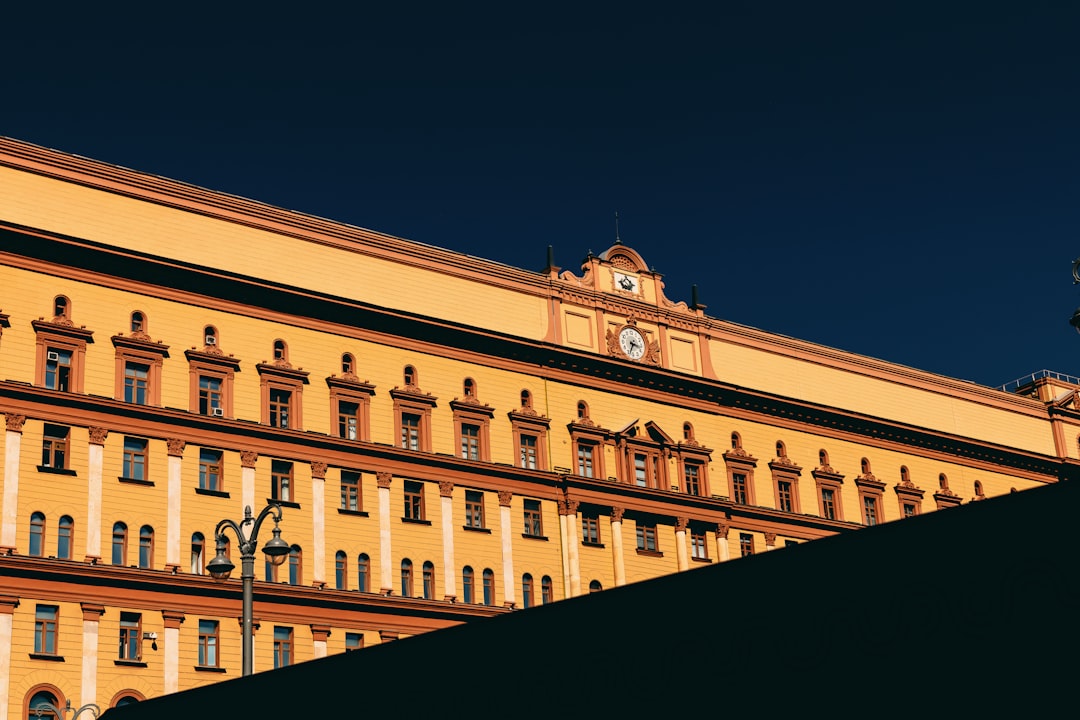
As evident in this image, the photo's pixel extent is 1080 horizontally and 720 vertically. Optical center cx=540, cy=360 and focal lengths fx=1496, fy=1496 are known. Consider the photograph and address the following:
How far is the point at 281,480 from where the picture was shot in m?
54.3

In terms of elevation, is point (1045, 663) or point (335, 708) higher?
point (335, 708)

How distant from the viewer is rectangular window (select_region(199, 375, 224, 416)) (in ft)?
174

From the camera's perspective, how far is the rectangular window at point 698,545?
214 ft

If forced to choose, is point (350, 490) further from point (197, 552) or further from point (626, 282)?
point (626, 282)

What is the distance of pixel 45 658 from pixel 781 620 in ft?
118

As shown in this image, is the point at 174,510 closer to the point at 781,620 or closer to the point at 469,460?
the point at 469,460

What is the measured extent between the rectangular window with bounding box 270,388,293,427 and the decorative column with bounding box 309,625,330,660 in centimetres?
756

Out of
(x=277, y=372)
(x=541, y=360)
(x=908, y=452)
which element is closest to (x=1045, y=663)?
(x=277, y=372)

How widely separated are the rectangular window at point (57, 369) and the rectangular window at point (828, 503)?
36538 mm

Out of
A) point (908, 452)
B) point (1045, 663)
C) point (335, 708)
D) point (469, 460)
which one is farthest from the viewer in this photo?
point (908, 452)

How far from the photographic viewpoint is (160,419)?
51.5 metres

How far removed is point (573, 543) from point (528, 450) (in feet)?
13.9

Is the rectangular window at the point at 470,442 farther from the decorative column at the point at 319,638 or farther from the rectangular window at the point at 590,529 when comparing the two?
the decorative column at the point at 319,638

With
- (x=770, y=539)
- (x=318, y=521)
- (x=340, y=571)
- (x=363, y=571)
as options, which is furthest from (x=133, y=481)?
(x=770, y=539)
